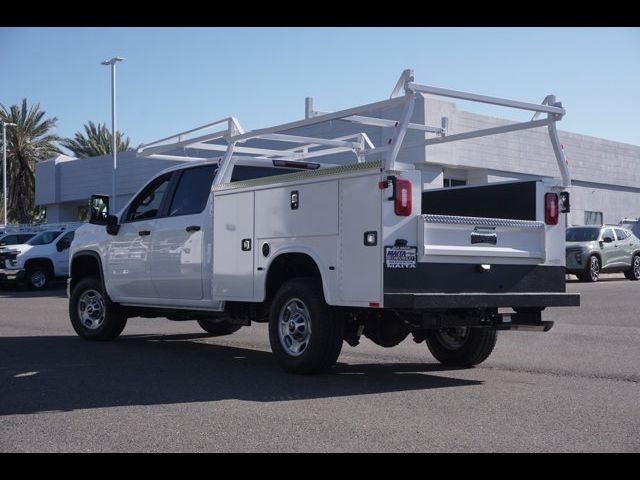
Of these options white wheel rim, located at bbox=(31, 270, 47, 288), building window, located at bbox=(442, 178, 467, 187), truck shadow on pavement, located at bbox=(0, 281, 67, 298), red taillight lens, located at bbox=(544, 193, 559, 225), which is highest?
building window, located at bbox=(442, 178, 467, 187)

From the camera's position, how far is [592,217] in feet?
128

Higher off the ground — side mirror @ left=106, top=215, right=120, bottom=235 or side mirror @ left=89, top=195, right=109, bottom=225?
side mirror @ left=89, top=195, right=109, bottom=225

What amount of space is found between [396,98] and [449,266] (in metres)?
1.59

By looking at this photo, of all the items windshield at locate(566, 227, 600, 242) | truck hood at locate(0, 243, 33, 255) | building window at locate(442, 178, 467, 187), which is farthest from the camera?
building window at locate(442, 178, 467, 187)

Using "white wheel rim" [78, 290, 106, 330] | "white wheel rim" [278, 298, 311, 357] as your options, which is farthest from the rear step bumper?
"white wheel rim" [78, 290, 106, 330]

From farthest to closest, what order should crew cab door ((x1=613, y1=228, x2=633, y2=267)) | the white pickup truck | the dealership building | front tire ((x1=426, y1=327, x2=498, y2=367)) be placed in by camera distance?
the dealership building
crew cab door ((x1=613, y1=228, x2=633, y2=267))
front tire ((x1=426, y1=327, x2=498, y2=367))
the white pickup truck

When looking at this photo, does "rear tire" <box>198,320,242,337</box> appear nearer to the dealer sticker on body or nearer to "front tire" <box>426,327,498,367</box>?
"front tire" <box>426,327,498,367</box>

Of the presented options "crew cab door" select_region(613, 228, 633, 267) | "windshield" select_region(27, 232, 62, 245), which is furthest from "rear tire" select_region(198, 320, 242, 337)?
"crew cab door" select_region(613, 228, 633, 267)

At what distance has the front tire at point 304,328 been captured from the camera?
8.13m

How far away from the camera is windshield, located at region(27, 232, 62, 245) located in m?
26.2

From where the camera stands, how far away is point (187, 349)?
11.0 metres

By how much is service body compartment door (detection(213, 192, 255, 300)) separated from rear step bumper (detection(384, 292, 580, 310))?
2.10 meters

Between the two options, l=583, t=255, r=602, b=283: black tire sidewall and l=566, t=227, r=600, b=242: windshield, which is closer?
l=583, t=255, r=602, b=283: black tire sidewall

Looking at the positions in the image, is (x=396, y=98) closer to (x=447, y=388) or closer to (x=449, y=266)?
(x=449, y=266)
